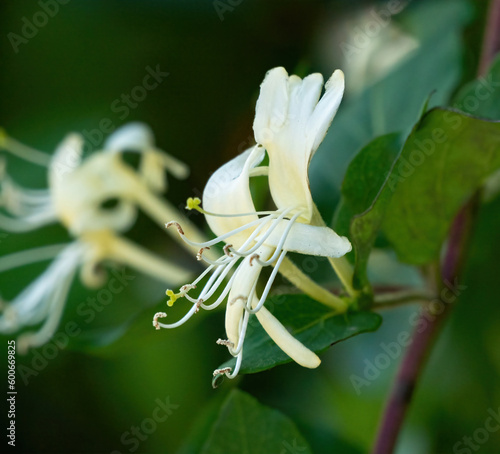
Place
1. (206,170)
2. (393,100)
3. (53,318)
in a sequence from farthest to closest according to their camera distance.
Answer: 1. (206,170)
2. (53,318)
3. (393,100)

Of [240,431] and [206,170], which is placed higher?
[240,431]

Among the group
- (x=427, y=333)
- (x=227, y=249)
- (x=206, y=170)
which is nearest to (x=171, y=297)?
(x=227, y=249)

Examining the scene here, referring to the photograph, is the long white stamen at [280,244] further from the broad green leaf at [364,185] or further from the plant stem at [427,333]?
the plant stem at [427,333]

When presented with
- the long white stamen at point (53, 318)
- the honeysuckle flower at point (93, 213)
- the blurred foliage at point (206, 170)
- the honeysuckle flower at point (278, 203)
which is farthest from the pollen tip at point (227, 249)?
the long white stamen at point (53, 318)

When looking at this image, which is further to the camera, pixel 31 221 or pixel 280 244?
pixel 31 221

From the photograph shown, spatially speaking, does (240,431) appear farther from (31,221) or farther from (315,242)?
(31,221)

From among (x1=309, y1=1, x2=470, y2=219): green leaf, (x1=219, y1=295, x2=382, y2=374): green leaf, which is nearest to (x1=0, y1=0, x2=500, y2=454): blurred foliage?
(x1=309, y1=1, x2=470, y2=219): green leaf

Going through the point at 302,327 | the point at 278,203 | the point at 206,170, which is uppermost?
the point at 278,203
